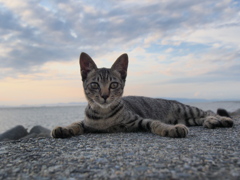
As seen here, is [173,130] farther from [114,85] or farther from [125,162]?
[125,162]

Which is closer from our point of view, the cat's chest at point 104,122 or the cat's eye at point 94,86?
the cat's eye at point 94,86

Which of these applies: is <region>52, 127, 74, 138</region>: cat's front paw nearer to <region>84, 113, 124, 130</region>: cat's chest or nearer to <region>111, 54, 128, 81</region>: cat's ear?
<region>84, 113, 124, 130</region>: cat's chest

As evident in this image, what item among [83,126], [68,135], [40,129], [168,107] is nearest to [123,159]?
[68,135]

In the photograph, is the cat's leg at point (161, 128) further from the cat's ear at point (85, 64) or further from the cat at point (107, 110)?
the cat's ear at point (85, 64)

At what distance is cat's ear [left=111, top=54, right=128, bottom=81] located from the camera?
15.2ft

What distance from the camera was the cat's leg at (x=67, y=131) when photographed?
3877mm

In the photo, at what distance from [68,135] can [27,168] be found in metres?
1.79

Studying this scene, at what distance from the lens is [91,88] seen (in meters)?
4.27

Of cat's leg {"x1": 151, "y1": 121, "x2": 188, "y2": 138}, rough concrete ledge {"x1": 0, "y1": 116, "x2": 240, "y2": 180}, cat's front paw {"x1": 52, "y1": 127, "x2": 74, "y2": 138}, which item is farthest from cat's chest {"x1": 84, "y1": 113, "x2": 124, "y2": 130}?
rough concrete ledge {"x1": 0, "y1": 116, "x2": 240, "y2": 180}

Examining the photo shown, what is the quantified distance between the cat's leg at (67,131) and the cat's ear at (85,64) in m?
1.04

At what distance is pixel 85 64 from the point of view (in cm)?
458

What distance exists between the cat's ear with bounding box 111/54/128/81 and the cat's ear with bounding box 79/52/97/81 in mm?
445

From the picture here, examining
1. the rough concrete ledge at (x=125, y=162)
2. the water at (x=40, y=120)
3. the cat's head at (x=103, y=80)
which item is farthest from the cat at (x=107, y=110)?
the water at (x=40, y=120)

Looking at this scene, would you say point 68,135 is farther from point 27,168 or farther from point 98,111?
point 27,168
